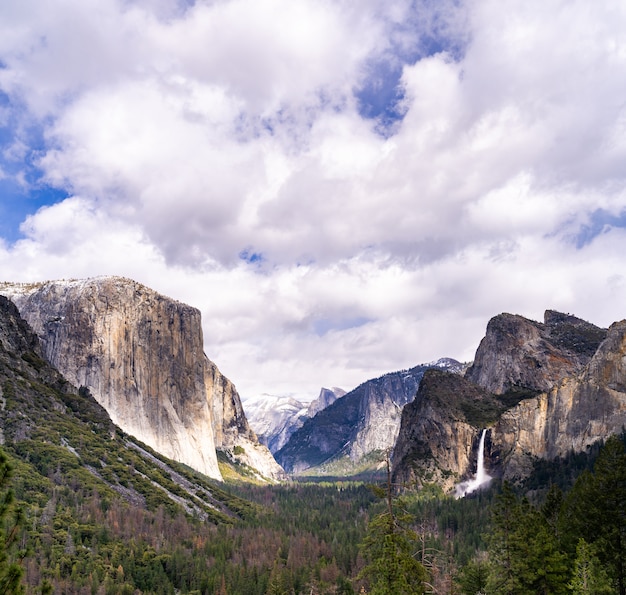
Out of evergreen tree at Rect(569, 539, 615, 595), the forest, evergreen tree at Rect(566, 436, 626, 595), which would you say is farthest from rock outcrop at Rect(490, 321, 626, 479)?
evergreen tree at Rect(569, 539, 615, 595)

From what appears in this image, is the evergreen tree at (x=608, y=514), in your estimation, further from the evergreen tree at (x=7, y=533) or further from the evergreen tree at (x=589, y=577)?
the evergreen tree at (x=7, y=533)

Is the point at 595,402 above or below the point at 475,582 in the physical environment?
above

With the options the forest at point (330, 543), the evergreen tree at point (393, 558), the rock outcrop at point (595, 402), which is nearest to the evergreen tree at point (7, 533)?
the forest at point (330, 543)

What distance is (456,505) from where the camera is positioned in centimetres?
17188

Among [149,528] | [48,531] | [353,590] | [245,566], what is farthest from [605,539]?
[149,528]

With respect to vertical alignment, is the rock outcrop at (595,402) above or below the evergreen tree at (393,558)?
above

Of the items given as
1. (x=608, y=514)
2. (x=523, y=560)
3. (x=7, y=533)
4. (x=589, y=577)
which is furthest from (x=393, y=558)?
(x=608, y=514)

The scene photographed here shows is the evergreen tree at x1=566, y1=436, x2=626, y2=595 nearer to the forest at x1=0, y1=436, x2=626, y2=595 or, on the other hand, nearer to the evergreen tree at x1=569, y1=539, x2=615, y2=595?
the forest at x1=0, y1=436, x2=626, y2=595

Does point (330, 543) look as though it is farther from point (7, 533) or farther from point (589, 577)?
point (7, 533)

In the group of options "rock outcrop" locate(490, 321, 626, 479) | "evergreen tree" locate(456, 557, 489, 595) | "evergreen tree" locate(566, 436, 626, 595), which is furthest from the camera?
"rock outcrop" locate(490, 321, 626, 479)

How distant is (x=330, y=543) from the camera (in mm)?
137750

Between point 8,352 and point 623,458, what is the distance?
17490 centimetres

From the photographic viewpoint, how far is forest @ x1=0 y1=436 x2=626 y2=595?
116 ft

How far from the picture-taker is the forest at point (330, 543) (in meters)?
35.3
